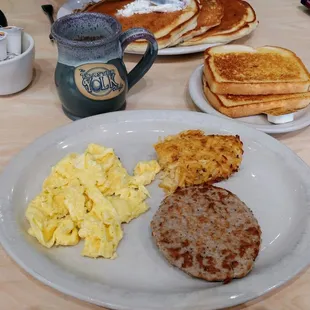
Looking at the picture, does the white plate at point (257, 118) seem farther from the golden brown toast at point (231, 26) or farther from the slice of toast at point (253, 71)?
the golden brown toast at point (231, 26)

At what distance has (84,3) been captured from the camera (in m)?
2.21

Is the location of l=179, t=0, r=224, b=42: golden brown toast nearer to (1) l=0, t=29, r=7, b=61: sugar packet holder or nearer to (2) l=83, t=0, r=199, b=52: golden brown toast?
(2) l=83, t=0, r=199, b=52: golden brown toast

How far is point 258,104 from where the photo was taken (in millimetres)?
1571

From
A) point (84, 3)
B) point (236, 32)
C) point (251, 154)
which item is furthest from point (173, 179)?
point (84, 3)

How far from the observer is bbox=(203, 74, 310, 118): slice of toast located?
157 cm

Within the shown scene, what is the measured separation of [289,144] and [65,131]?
736 mm

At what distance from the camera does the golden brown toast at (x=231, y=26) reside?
1.94m

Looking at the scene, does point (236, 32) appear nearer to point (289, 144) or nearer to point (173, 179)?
point (289, 144)

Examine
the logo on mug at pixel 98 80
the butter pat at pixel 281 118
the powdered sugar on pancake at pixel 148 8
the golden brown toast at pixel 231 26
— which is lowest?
the butter pat at pixel 281 118

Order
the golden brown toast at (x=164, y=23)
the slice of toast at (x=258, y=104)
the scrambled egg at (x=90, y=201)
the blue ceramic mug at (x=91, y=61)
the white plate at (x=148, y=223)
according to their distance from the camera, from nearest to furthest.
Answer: the white plate at (x=148, y=223), the scrambled egg at (x=90, y=201), the blue ceramic mug at (x=91, y=61), the slice of toast at (x=258, y=104), the golden brown toast at (x=164, y=23)

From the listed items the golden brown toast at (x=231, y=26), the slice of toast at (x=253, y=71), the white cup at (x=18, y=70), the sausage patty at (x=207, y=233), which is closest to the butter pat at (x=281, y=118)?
the slice of toast at (x=253, y=71)

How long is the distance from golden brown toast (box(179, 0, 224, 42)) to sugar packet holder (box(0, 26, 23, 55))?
2.14 feet

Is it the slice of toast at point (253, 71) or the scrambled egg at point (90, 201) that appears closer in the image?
the scrambled egg at point (90, 201)

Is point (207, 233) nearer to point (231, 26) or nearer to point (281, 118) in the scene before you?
point (281, 118)
